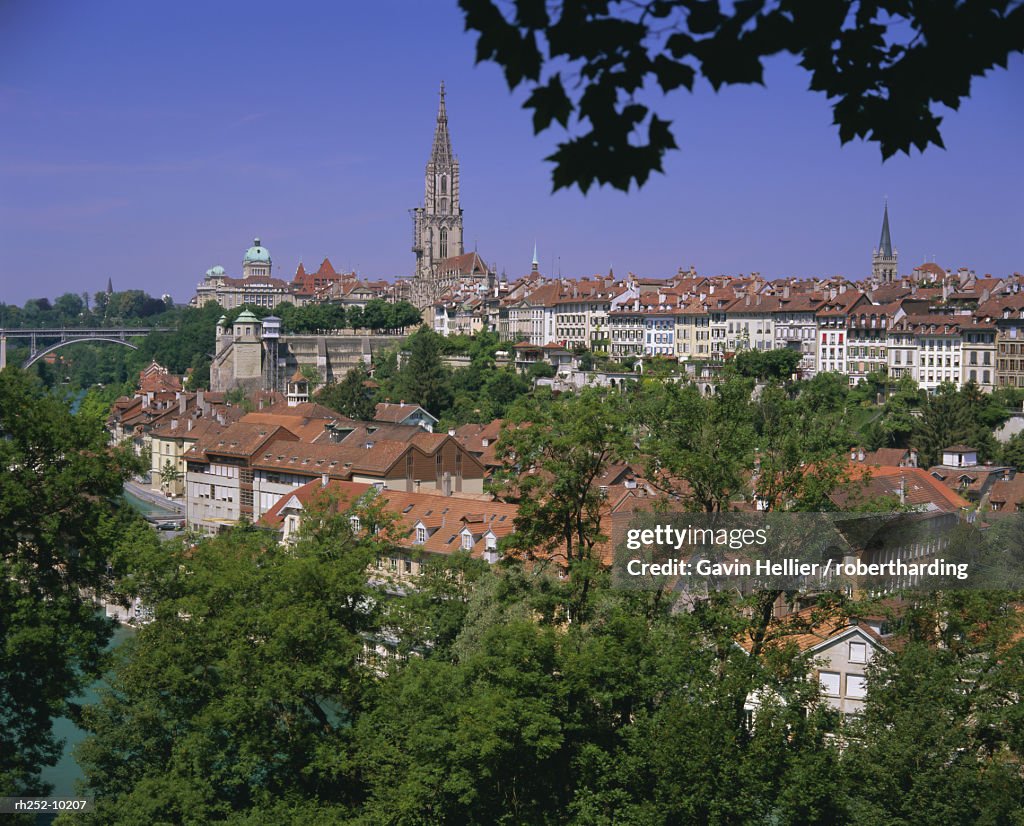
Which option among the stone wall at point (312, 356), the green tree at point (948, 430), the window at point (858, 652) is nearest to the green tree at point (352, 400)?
the stone wall at point (312, 356)

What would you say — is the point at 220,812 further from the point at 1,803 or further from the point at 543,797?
the point at 543,797

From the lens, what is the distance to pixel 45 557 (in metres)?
12.8

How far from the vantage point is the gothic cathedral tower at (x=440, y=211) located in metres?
92.2

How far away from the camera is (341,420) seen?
4131cm

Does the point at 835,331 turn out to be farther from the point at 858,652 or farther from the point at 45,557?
the point at 45,557

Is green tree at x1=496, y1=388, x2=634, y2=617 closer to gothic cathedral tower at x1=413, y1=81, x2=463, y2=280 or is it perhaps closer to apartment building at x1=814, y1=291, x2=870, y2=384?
apartment building at x1=814, y1=291, x2=870, y2=384

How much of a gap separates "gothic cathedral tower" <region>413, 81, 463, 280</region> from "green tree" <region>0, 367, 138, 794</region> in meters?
79.0

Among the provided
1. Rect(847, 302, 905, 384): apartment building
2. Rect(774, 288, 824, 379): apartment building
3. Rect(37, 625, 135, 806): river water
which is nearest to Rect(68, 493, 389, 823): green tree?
Rect(37, 625, 135, 806): river water

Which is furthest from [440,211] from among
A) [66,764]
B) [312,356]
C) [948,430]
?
[66,764]

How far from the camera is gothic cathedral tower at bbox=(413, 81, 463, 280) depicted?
9219 cm

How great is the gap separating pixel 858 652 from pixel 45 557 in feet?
29.9

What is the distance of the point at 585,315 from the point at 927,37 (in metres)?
59.7

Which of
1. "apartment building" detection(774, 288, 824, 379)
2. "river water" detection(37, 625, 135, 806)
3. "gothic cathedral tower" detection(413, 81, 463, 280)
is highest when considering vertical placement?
"gothic cathedral tower" detection(413, 81, 463, 280)

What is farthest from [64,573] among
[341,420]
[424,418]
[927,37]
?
[424,418]
